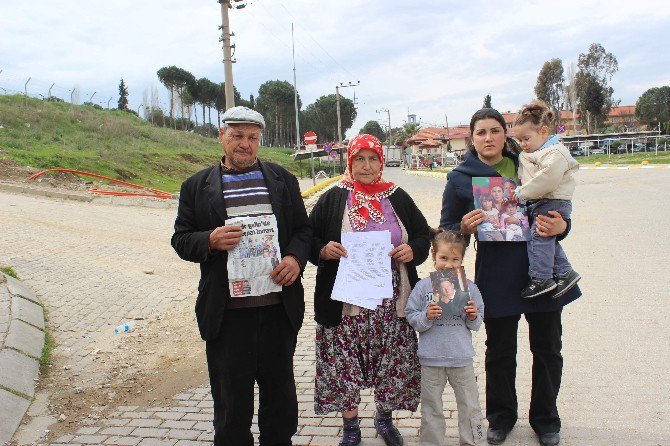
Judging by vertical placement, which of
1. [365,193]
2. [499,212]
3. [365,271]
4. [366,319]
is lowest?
[366,319]

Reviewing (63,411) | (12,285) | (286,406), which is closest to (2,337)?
(63,411)

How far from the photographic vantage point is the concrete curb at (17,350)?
4.29 meters

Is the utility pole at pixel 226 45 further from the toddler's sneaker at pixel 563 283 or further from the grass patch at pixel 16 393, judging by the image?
the toddler's sneaker at pixel 563 283

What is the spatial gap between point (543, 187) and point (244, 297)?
1803mm

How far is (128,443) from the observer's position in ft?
13.0

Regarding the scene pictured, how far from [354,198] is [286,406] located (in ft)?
4.36

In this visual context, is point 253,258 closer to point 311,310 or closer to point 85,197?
point 311,310

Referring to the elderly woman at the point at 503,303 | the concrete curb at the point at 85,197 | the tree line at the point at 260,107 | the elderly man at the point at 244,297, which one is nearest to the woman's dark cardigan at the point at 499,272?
the elderly woman at the point at 503,303

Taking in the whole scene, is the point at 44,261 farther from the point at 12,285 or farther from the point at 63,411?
the point at 63,411

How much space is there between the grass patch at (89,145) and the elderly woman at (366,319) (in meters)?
21.3

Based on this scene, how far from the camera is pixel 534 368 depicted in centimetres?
359

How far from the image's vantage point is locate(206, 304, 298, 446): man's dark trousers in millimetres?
3246

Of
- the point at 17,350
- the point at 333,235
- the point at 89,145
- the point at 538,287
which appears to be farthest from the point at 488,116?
the point at 89,145

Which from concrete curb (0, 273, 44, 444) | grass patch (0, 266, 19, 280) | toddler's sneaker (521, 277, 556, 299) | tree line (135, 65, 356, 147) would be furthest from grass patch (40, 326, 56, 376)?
tree line (135, 65, 356, 147)
